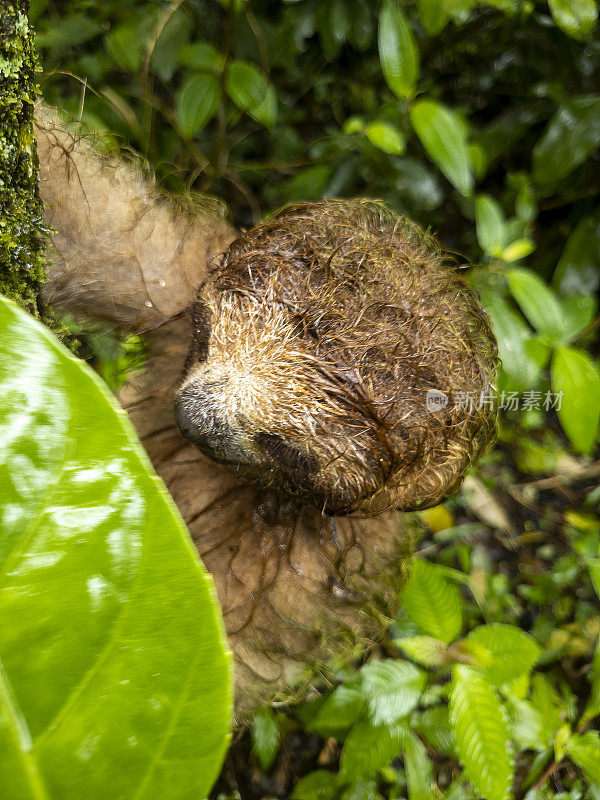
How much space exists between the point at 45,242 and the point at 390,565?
0.49 m

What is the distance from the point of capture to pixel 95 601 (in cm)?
25

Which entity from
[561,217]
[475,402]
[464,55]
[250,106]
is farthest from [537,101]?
[475,402]

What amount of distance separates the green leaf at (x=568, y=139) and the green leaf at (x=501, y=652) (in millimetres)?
799

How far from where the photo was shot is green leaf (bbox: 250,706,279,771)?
85cm

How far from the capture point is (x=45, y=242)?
473 millimetres

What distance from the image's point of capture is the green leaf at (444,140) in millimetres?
824

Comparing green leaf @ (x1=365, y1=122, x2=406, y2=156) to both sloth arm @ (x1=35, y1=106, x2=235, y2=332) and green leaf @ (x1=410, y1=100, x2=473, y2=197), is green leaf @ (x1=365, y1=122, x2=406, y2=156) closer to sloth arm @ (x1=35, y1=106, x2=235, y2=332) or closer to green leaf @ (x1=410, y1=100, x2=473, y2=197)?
green leaf @ (x1=410, y1=100, x2=473, y2=197)

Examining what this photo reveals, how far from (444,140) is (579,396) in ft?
1.39

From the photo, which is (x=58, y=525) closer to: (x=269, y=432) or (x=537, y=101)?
(x=269, y=432)

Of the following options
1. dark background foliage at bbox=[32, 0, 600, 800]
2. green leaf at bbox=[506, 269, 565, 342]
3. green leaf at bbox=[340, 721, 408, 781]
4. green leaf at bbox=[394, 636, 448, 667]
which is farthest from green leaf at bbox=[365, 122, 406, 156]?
green leaf at bbox=[340, 721, 408, 781]

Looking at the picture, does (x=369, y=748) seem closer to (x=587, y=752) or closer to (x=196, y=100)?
(x=587, y=752)

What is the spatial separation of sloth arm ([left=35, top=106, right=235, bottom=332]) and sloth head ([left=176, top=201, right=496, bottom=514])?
7 cm

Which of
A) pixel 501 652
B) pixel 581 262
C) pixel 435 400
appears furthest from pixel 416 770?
pixel 581 262

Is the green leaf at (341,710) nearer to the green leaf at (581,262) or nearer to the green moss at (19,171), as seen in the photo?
the green moss at (19,171)
